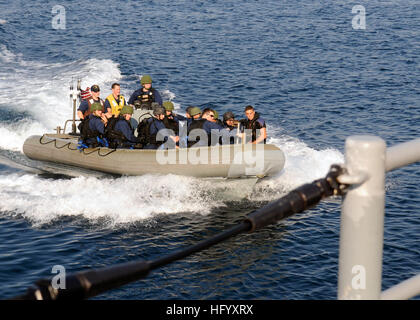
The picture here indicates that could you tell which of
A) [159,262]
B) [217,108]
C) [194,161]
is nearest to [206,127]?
[194,161]

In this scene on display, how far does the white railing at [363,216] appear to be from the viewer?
180 centimetres

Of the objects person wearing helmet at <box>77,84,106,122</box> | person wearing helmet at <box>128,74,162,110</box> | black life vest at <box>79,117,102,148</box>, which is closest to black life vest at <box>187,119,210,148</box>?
black life vest at <box>79,117,102,148</box>

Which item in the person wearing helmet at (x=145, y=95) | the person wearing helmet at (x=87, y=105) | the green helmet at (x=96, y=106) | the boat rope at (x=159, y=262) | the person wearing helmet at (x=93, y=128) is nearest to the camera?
the boat rope at (x=159, y=262)

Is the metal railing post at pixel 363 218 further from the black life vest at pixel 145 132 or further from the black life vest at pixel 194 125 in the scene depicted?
the black life vest at pixel 145 132

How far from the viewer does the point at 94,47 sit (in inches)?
1324

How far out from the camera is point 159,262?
5.55 ft

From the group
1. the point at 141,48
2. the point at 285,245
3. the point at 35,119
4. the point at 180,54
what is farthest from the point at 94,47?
the point at 285,245

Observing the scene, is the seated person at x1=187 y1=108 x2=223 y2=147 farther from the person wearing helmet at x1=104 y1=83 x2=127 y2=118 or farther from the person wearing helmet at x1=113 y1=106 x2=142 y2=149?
the person wearing helmet at x1=104 y1=83 x2=127 y2=118

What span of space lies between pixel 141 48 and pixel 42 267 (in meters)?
23.4

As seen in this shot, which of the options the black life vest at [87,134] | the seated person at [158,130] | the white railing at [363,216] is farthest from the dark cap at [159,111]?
the white railing at [363,216]

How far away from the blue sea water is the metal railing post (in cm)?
863

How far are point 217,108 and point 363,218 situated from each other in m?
21.9

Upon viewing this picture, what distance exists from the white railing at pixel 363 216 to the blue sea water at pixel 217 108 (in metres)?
8.62
